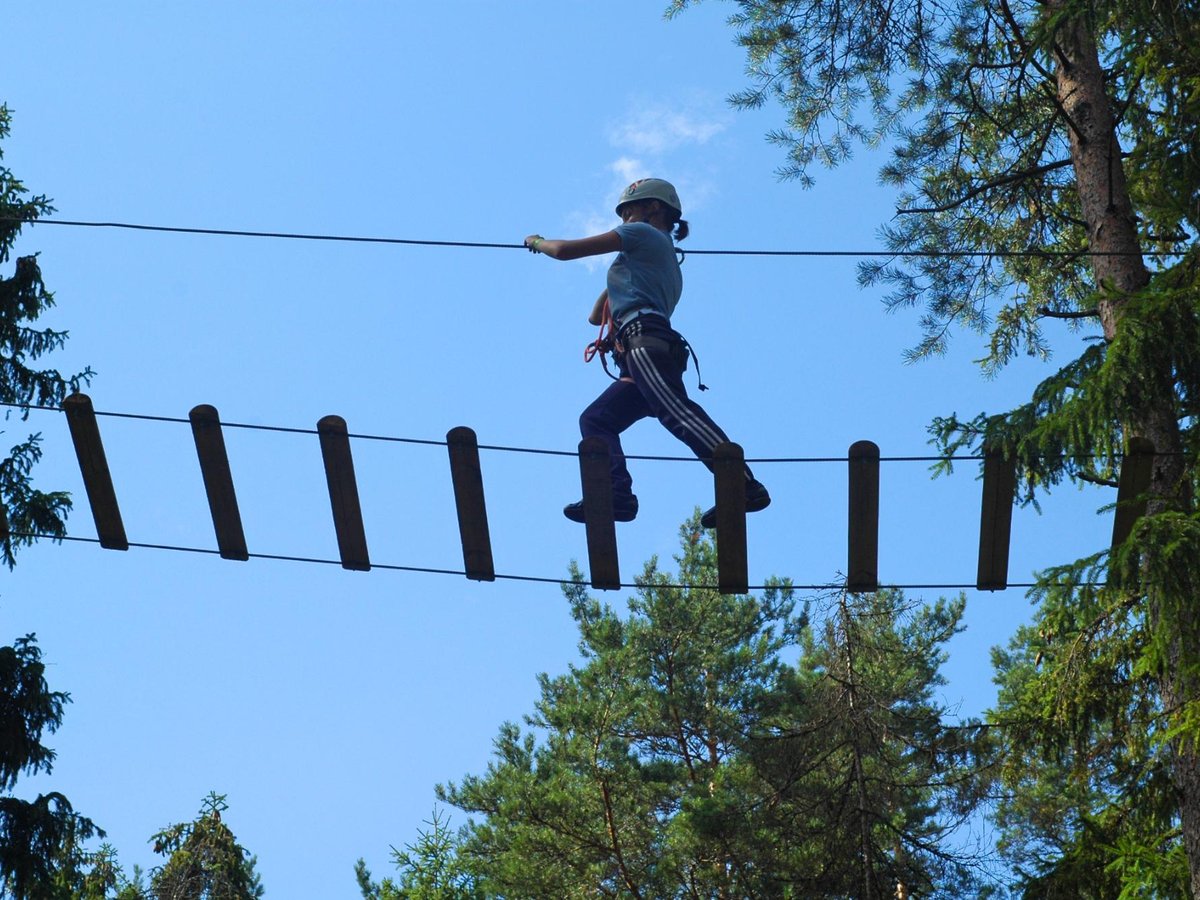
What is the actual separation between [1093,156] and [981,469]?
2326mm

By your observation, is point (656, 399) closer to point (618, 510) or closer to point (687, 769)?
point (618, 510)

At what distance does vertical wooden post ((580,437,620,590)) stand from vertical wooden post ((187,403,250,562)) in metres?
1.59

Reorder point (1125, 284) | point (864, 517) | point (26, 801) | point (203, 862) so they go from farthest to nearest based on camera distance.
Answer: point (203, 862) < point (26, 801) < point (1125, 284) < point (864, 517)

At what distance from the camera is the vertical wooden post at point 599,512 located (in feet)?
20.9

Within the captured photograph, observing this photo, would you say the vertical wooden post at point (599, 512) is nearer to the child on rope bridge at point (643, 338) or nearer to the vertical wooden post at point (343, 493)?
the child on rope bridge at point (643, 338)

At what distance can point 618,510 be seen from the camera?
21.5ft

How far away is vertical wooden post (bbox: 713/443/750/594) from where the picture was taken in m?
6.26

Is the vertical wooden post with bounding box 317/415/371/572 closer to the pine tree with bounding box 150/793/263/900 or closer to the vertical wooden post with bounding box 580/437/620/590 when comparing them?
the vertical wooden post with bounding box 580/437/620/590

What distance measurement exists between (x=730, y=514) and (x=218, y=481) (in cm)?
229

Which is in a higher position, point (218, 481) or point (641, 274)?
point (641, 274)

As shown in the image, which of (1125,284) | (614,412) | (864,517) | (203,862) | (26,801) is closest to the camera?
(864,517)

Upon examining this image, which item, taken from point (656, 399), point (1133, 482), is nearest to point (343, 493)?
point (656, 399)

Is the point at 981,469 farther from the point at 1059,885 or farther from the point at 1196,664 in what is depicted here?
the point at 1059,885

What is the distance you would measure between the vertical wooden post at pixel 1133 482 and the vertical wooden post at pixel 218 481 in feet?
13.2
